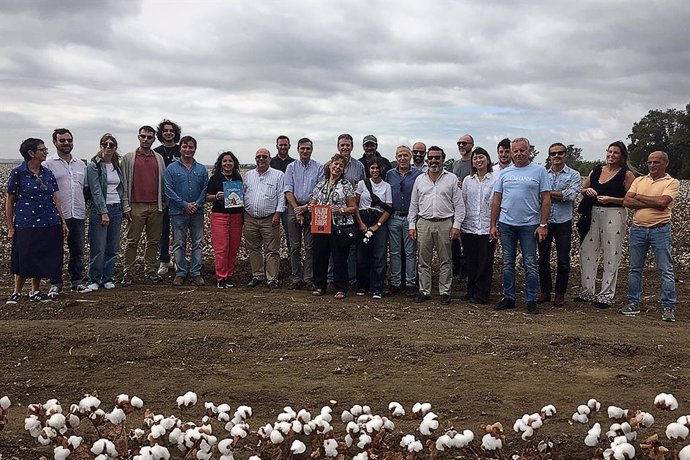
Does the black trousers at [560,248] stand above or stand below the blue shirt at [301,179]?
below

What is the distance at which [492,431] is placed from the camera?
3.43m

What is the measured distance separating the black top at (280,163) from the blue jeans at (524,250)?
3.40m

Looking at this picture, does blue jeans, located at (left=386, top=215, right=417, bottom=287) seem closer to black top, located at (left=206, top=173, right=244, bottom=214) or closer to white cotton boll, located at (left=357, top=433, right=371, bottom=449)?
black top, located at (left=206, top=173, right=244, bottom=214)

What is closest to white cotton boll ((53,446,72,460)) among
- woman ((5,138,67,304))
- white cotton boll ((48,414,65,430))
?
white cotton boll ((48,414,65,430))

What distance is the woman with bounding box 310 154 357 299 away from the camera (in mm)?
8008

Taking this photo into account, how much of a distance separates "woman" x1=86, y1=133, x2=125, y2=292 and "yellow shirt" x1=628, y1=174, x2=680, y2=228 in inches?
262

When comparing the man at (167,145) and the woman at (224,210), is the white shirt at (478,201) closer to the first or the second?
the woman at (224,210)

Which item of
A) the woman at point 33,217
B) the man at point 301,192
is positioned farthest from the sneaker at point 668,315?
the woman at point 33,217

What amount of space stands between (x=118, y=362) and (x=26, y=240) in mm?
2706

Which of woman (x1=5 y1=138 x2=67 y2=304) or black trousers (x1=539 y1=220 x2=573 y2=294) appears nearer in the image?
woman (x1=5 y1=138 x2=67 y2=304)

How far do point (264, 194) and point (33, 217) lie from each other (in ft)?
9.62

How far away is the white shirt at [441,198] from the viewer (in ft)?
25.4

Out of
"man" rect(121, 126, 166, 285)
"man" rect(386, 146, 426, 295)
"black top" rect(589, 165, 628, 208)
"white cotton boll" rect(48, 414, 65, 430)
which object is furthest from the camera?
"man" rect(121, 126, 166, 285)

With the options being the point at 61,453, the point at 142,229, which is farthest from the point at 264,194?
the point at 61,453
